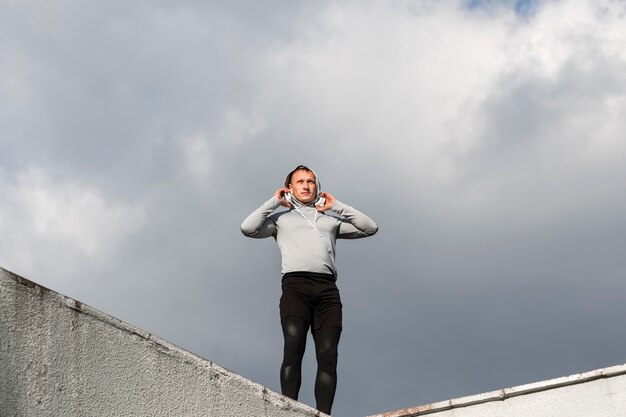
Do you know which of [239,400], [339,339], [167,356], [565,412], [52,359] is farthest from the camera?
[339,339]

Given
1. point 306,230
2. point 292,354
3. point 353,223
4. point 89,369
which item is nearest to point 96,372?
point 89,369

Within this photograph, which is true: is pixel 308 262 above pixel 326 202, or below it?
below

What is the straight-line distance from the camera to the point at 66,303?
3.67 m

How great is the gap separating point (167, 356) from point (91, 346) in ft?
1.61

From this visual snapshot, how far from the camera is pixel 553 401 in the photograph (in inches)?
251

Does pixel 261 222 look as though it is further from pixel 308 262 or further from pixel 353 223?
pixel 353 223

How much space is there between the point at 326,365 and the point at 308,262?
0.76 m

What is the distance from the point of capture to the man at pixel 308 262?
257 inches

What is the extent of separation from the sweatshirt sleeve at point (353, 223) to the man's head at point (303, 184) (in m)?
0.20

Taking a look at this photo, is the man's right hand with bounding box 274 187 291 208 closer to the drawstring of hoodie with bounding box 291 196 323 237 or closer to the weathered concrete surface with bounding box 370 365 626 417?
the drawstring of hoodie with bounding box 291 196 323 237

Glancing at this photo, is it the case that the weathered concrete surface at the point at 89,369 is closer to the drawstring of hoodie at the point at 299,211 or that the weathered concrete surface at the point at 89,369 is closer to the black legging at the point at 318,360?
the black legging at the point at 318,360

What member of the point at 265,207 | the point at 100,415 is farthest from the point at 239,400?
the point at 265,207

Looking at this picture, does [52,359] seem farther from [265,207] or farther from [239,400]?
[265,207]

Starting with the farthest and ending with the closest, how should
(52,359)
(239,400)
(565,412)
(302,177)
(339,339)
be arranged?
(302,177) < (339,339) < (565,412) < (239,400) < (52,359)
